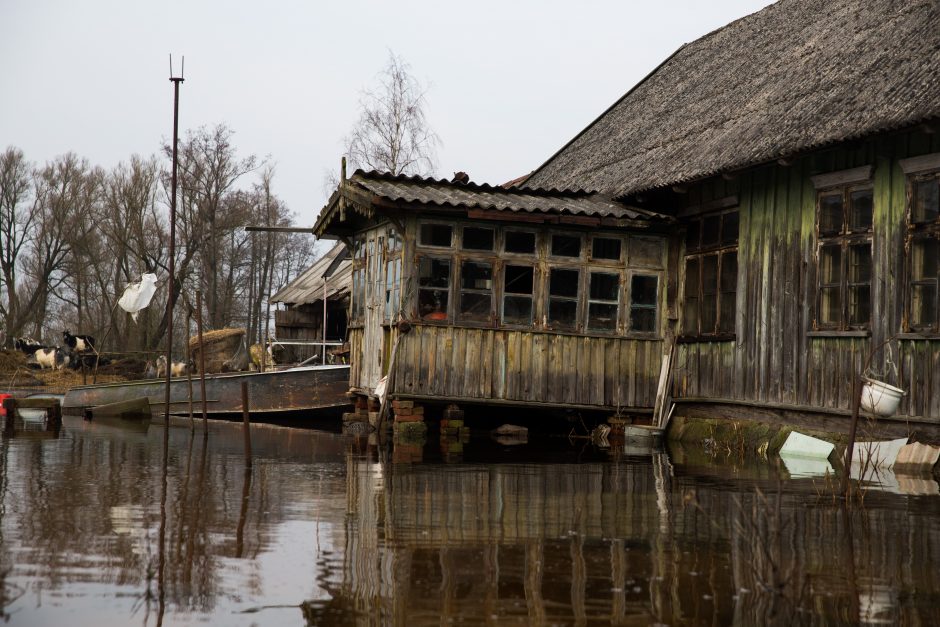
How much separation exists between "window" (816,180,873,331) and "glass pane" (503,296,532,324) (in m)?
4.61

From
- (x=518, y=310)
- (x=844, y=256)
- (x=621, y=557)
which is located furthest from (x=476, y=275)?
(x=621, y=557)

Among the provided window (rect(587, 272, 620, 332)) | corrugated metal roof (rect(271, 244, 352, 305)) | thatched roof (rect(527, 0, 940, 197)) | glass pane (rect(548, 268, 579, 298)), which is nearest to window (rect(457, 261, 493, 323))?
glass pane (rect(548, 268, 579, 298))

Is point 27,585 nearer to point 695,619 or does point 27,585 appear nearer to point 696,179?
point 695,619

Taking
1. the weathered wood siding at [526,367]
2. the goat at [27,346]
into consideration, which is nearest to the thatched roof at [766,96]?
the weathered wood siding at [526,367]

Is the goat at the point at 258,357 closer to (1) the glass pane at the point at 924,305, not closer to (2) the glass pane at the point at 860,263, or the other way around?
(2) the glass pane at the point at 860,263

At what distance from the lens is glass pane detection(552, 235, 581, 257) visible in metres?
17.1

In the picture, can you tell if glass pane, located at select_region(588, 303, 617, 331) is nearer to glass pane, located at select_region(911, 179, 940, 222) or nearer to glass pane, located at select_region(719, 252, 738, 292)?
glass pane, located at select_region(719, 252, 738, 292)

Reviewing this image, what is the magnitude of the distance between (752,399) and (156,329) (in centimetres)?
3738

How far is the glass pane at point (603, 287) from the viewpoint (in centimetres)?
1731

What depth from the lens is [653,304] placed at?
57.1ft

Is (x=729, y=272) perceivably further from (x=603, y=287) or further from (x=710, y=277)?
(x=603, y=287)

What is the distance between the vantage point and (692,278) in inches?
677

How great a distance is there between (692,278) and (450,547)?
440 inches

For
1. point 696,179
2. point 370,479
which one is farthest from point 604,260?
point 370,479
